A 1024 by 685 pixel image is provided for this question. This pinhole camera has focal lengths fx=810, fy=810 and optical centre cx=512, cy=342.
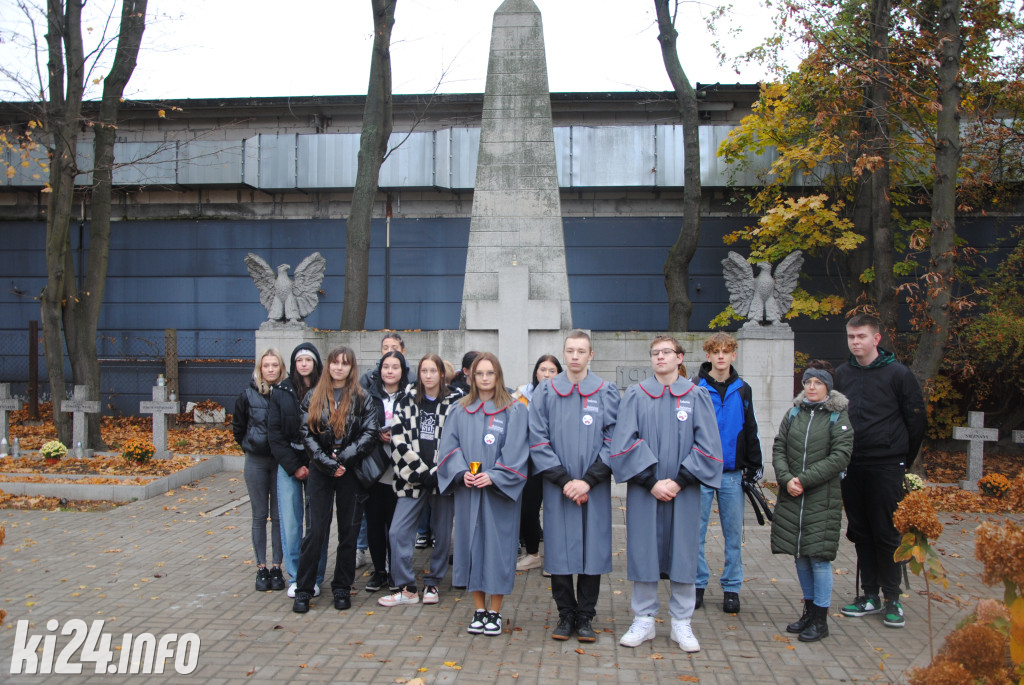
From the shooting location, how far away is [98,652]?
4805mm

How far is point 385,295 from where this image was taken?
18062mm

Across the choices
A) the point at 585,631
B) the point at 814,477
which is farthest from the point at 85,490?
the point at 814,477

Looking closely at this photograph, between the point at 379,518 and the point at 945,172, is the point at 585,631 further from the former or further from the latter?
the point at 945,172

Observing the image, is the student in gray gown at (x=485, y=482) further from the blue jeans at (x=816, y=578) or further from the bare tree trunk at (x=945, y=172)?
the bare tree trunk at (x=945, y=172)

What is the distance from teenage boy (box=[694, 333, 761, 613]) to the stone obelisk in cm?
530

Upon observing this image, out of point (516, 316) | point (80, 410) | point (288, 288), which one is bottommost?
point (80, 410)

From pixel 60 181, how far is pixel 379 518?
882 centimetres

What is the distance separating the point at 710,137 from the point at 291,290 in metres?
9.82

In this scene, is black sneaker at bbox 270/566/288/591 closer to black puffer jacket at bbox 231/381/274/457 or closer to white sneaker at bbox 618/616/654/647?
black puffer jacket at bbox 231/381/274/457

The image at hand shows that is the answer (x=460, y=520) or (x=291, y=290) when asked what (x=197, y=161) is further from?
(x=460, y=520)

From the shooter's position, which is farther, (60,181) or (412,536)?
(60,181)

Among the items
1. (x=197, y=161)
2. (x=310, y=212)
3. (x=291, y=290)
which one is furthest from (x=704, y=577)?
(x=197, y=161)

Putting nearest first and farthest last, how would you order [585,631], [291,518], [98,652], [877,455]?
[98,652]
[585,631]
[877,455]
[291,518]

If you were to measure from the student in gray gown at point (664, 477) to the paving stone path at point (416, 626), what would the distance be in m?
0.29
